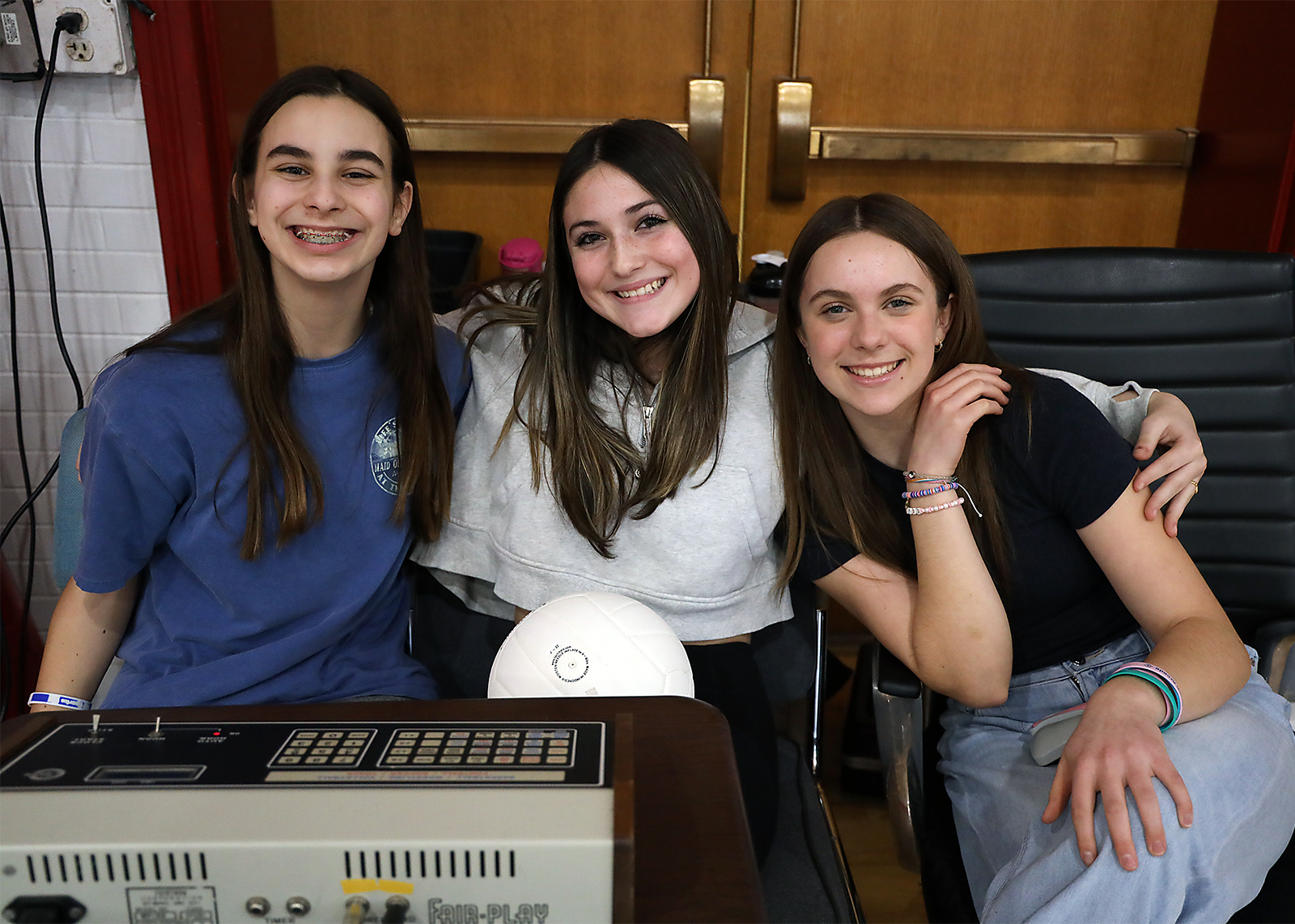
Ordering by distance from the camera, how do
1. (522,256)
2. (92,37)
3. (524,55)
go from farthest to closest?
(524,55), (522,256), (92,37)

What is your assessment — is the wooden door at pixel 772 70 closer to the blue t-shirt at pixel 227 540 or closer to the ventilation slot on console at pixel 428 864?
the blue t-shirt at pixel 227 540

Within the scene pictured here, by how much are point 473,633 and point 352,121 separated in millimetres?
804

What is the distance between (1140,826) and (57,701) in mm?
1306

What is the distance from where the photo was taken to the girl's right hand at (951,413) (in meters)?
1.27

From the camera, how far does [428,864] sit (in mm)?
602

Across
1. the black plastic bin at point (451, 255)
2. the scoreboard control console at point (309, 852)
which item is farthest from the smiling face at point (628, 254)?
the black plastic bin at point (451, 255)

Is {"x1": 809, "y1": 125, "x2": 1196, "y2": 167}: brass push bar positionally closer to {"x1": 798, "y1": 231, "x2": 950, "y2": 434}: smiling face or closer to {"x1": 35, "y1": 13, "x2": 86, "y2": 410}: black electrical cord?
{"x1": 798, "y1": 231, "x2": 950, "y2": 434}: smiling face

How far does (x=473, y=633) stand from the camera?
161 centimetres

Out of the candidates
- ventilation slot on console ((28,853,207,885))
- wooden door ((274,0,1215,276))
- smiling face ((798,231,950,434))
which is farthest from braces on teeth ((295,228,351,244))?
wooden door ((274,0,1215,276))

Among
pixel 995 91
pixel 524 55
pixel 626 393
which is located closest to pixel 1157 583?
pixel 626 393

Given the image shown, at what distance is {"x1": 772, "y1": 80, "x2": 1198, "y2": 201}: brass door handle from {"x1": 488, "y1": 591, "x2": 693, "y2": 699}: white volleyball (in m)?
1.73

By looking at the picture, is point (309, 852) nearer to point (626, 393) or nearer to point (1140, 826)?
point (1140, 826)

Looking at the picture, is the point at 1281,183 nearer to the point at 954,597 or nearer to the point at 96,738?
the point at 954,597

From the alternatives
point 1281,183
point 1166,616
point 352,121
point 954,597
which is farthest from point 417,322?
point 1281,183
